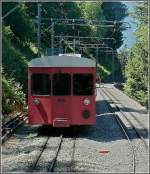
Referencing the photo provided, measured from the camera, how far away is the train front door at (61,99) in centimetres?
2139

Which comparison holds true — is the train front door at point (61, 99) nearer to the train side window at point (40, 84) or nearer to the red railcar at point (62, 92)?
the red railcar at point (62, 92)

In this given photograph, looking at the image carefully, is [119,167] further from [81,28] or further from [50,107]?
[81,28]

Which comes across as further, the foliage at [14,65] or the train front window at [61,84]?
the foliage at [14,65]

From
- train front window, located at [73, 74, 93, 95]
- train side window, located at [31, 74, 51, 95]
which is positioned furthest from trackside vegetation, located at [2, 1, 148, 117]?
train front window, located at [73, 74, 93, 95]

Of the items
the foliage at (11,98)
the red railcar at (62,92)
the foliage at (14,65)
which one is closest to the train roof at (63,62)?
the red railcar at (62,92)

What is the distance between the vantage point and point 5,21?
51031 mm

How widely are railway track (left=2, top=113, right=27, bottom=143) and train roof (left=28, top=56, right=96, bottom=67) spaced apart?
252cm

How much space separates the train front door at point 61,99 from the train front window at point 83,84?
0.22 m

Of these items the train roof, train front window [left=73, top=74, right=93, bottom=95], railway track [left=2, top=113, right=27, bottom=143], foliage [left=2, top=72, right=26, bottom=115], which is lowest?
railway track [left=2, top=113, right=27, bottom=143]

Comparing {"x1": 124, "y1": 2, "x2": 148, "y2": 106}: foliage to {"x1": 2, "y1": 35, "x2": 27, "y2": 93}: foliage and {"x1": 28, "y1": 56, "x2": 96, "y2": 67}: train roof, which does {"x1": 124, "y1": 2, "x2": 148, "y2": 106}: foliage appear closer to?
{"x1": 2, "y1": 35, "x2": 27, "y2": 93}: foliage

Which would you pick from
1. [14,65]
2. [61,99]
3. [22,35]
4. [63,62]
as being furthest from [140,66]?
[61,99]

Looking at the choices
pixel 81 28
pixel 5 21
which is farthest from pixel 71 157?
pixel 81 28

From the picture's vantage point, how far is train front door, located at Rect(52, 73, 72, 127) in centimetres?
2139

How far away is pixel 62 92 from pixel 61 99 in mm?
260
